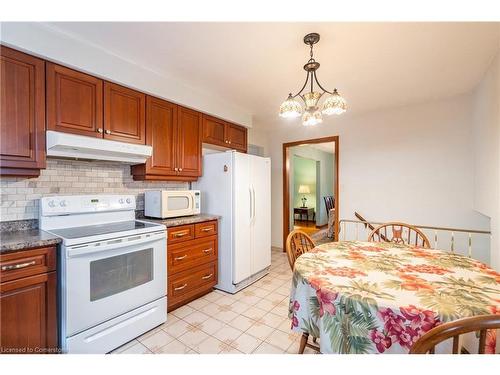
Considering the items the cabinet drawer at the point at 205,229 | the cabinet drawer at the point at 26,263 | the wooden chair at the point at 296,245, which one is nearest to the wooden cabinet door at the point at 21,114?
the cabinet drawer at the point at 26,263

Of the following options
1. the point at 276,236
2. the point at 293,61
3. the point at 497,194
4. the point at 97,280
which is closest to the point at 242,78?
the point at 293,61

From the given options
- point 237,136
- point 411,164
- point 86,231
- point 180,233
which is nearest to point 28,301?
point 86,231

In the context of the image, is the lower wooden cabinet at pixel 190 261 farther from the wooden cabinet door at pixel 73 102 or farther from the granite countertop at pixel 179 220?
the wooden cabinet door at pixel 73 102

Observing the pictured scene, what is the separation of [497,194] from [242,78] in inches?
97.7

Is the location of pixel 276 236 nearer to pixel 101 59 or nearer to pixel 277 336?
pixel 277 336

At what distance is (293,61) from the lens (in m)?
1.95

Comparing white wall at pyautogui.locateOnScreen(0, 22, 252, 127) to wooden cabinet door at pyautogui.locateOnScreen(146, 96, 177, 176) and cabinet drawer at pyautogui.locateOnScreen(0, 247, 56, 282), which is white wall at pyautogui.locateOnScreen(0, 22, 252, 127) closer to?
wooden cabinet door at pyautogui.locateOnScreen(146, 96, 177, 176)

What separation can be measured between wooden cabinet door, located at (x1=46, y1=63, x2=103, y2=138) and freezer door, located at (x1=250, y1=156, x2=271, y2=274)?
165 centimetres

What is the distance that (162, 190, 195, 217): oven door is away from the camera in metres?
2.29

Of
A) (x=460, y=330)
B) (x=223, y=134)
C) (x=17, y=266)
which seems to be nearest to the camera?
(x=460, y=330)

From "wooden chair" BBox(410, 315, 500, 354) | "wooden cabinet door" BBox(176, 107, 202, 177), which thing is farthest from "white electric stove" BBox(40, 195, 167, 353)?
"wooden chair" BBox(410, 315, 500, 354)

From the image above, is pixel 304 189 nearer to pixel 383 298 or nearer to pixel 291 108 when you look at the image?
pixel 291 108

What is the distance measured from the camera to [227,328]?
192cm

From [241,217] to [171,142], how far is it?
3.76ft
